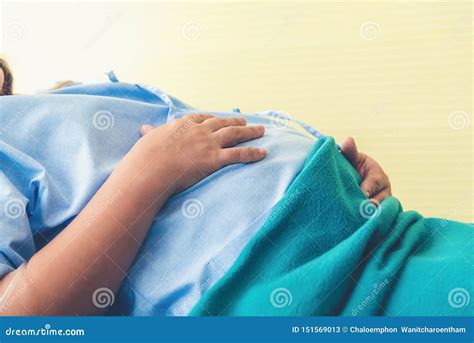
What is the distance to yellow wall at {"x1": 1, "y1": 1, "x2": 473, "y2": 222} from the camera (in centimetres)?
123

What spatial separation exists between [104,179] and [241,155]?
0.60ft

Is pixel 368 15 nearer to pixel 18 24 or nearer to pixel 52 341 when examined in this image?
pixel 18 24

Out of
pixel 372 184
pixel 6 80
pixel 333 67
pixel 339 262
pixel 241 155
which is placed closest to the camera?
pixel 339 262

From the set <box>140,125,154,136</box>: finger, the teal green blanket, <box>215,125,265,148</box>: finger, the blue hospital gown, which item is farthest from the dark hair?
the teal green blanket

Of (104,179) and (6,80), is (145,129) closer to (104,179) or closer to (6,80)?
(104,179)

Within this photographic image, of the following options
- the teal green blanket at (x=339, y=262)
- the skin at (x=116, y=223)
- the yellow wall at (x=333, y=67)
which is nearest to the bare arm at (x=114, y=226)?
the skin at (x=116, y=223)

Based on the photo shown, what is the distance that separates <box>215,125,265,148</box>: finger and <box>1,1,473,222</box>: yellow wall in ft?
1.94

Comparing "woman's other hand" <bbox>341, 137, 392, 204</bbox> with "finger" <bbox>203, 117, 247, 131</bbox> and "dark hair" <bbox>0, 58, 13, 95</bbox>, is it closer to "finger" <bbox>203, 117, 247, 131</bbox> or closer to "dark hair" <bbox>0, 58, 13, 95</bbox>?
"finger" <bbox>203, 117, 247, 131</bbox>

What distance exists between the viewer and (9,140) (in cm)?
65

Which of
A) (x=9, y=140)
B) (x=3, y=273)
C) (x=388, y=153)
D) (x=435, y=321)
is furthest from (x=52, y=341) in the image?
(x=388, y=153)

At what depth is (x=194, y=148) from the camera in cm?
66

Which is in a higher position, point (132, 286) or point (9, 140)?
point (9, 140)

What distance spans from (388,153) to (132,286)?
2.95 feet

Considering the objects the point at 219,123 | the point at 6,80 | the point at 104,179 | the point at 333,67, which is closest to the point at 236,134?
the point at 219,123
